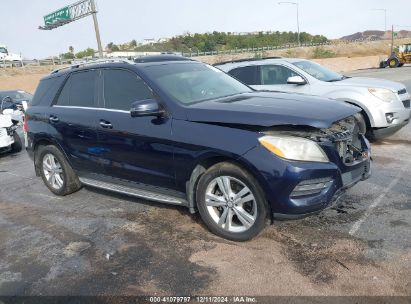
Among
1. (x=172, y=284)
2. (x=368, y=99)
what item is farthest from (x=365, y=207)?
(x=368, y=99)

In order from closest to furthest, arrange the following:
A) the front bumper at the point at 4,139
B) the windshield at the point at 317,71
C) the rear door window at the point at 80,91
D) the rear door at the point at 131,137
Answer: the rear door at the point at 131,137 < the rear door window at the point at 80,91 < the windshield at the point at 317,71 < the front bumper at the point at 4,139

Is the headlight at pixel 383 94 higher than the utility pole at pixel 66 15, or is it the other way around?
the utility pole at pixel 66 15

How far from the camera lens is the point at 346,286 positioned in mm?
3191

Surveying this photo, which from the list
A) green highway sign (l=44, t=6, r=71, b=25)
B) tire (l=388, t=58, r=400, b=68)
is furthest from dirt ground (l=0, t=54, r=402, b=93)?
green highway sign (l=44, t=6, r=71, b=25)

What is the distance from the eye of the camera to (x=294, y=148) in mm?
3680

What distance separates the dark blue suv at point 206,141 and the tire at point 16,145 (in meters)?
4.84

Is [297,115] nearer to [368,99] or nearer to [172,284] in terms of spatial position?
[172,284]

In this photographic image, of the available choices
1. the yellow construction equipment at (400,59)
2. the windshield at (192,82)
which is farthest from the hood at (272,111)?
the yellow construction equipment at (400,59)

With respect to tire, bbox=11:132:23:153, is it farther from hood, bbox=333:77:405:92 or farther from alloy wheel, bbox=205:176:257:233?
alloy wheel, bbox=205:176:257:233

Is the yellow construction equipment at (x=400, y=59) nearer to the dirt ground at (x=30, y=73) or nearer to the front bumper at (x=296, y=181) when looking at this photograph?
the dirt ground at (x=30, y=73)

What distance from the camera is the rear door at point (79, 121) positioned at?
520 cm

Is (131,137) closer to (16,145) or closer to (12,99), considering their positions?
(16,145)

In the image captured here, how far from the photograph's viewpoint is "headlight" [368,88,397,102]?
7424 millimetres

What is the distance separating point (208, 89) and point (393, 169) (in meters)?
3.12
